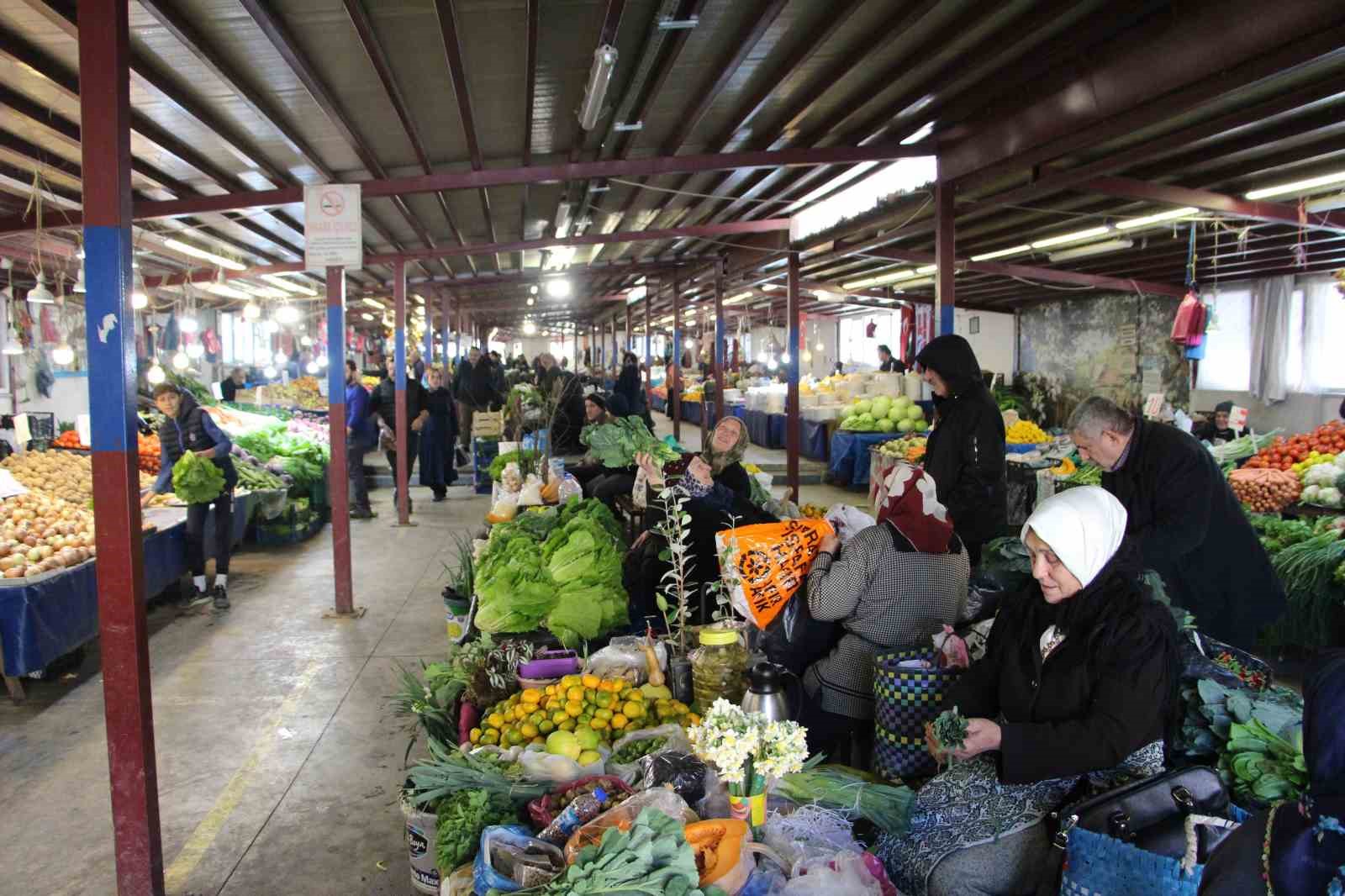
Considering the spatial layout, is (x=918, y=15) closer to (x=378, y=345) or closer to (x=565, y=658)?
(x=565, y=658)

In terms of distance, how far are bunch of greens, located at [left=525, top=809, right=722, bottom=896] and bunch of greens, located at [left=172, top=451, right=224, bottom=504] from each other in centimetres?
645

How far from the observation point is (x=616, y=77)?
6.34 m

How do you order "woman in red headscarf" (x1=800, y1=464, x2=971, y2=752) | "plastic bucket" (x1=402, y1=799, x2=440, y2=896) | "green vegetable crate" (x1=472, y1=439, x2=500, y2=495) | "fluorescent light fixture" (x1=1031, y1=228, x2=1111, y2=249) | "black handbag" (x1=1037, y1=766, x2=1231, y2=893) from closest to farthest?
"black handbag" (x1=1037, y1=766, x2=1231, y2=893)
"plastic bucket" (x1=402, y1=799, x2=440, y2=896)
"woman in red headscarf" (x1=800, y1=464, x2=971, y2=752)
"fluorescent light fixture" (x1=1031, y1=228, x2=1111, y2=249)
"green vegetable crate" (x1=472, y1=439, x2=500, y2=495)

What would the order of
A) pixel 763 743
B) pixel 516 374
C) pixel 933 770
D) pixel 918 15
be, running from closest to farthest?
pixel 763 743, pixel 933 770, pixel 918 15, pixel 516 374

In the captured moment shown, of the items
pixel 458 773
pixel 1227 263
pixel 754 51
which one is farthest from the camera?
pixel 1227 263

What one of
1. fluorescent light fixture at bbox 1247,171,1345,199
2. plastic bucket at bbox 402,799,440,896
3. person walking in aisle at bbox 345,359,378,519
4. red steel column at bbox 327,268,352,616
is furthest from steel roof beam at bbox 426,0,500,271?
fluorescent light fixture at bbox 1247,171,1345,199

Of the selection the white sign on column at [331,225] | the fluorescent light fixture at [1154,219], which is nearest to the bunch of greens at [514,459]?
the white sign on column at [331,225]

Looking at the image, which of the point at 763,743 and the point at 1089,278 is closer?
the point at 763,743

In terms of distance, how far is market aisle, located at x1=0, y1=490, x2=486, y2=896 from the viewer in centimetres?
363

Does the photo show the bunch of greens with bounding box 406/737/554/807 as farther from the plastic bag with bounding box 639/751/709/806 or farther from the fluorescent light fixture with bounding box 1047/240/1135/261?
the fluorescent light fixture with bounding box 1047/240/1135/261

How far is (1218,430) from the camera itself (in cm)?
1102

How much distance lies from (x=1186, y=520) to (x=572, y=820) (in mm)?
2871

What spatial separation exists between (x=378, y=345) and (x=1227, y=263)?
28.9 meters

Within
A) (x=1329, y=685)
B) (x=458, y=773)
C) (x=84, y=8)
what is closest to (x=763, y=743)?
(x=458, y=773)
